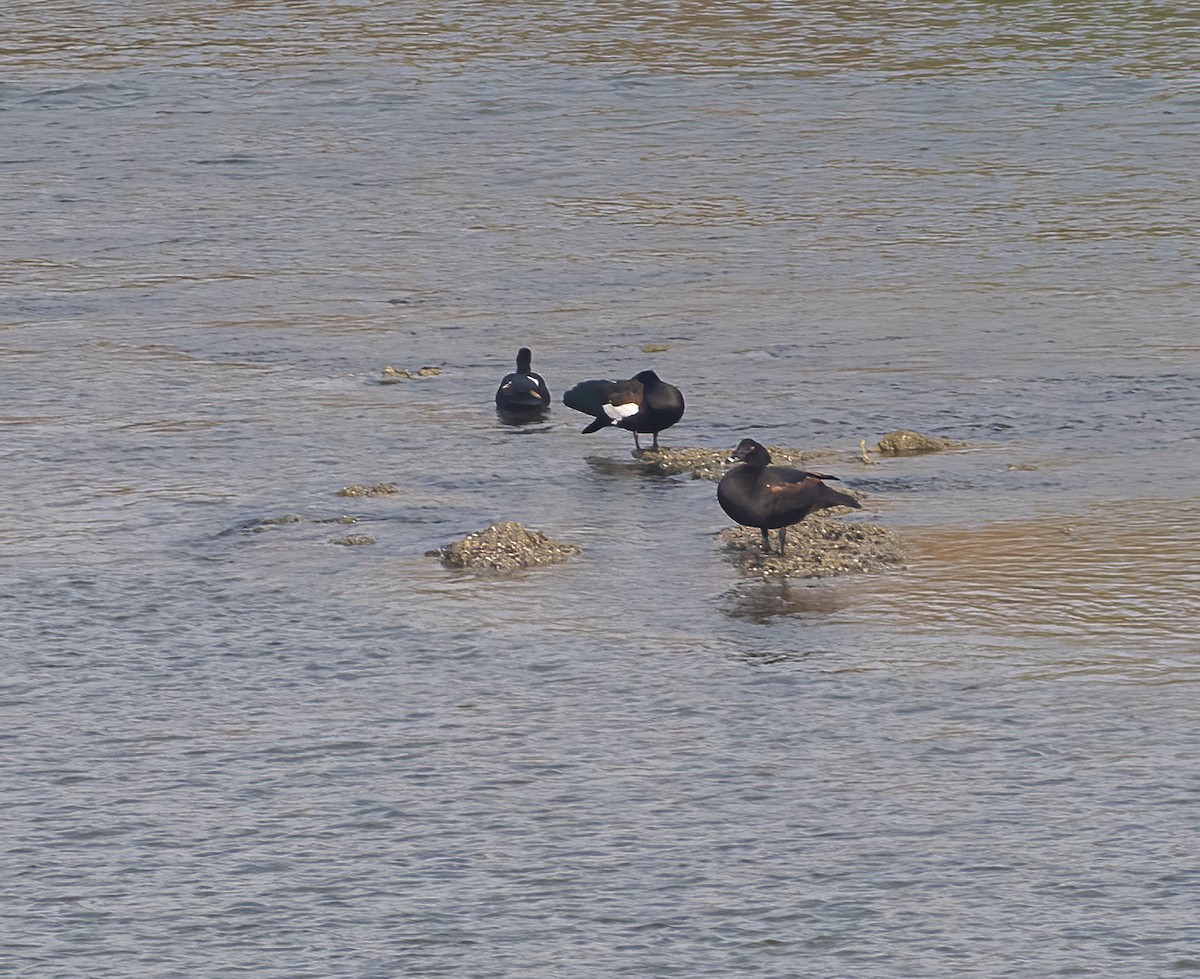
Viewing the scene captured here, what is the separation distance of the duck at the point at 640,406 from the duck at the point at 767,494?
74.7 inches

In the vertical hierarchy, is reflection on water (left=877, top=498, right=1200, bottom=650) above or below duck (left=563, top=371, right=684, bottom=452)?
below

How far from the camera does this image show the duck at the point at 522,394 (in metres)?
13.3

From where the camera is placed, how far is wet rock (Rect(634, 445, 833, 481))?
1230 centimetres

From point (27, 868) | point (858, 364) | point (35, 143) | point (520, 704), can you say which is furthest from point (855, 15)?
point (27, 868)

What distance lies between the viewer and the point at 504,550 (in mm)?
10695

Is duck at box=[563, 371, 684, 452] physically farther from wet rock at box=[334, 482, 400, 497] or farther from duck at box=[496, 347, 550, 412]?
wet rock at box=[334, 482, 400, 497]

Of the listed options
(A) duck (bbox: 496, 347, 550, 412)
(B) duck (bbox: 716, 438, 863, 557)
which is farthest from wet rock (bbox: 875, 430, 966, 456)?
(A) duck (bbox: 496, 347, 550, 412)

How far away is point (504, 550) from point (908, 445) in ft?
9.40

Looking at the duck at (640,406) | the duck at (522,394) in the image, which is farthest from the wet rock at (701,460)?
the duck at (522,394)

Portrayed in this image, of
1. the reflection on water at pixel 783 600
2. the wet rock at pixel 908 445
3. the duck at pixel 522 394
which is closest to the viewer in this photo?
the reflection on water at pixel 783 600

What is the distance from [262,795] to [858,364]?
7.29 meters

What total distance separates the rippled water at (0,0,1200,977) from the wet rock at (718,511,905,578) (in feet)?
0.63

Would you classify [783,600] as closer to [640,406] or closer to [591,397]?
[640,406]

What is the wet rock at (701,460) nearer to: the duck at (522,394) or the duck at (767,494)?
the duck at (522,394)
